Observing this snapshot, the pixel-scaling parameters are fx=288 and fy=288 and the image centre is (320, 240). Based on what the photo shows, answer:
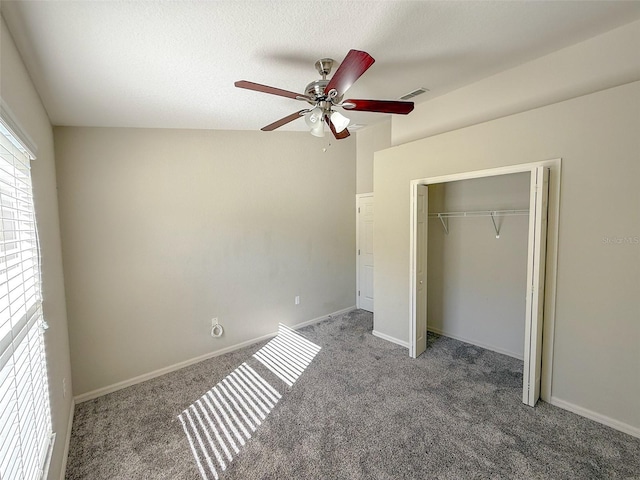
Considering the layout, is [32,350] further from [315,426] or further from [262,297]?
[262,297]

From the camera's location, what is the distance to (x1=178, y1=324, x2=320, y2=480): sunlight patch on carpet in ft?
6.70

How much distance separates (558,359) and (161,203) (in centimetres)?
394

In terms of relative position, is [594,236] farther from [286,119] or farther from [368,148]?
[368,148]

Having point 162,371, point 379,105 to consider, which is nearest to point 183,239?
point 162,371

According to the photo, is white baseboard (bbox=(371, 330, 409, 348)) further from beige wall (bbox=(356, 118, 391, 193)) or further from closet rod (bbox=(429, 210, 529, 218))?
beige wall (bbox=(356, 118, 391, 193))

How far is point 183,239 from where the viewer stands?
3188 millimetres

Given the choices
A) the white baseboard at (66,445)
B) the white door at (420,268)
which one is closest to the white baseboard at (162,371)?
the white baseboard at (66,445)

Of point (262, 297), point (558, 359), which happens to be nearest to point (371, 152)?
point (262, 297)

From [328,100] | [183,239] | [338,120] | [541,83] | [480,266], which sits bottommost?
[480,266]

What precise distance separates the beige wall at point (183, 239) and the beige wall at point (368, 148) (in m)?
0.47

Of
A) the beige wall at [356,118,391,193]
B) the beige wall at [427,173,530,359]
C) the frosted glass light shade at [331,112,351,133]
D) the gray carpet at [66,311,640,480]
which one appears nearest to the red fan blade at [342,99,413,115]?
the frosted glass light shade at [331,112,351,133]

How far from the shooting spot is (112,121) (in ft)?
8.80

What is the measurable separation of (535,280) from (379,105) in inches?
73.9

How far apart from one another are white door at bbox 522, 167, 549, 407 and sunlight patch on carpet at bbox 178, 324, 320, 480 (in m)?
2.07
